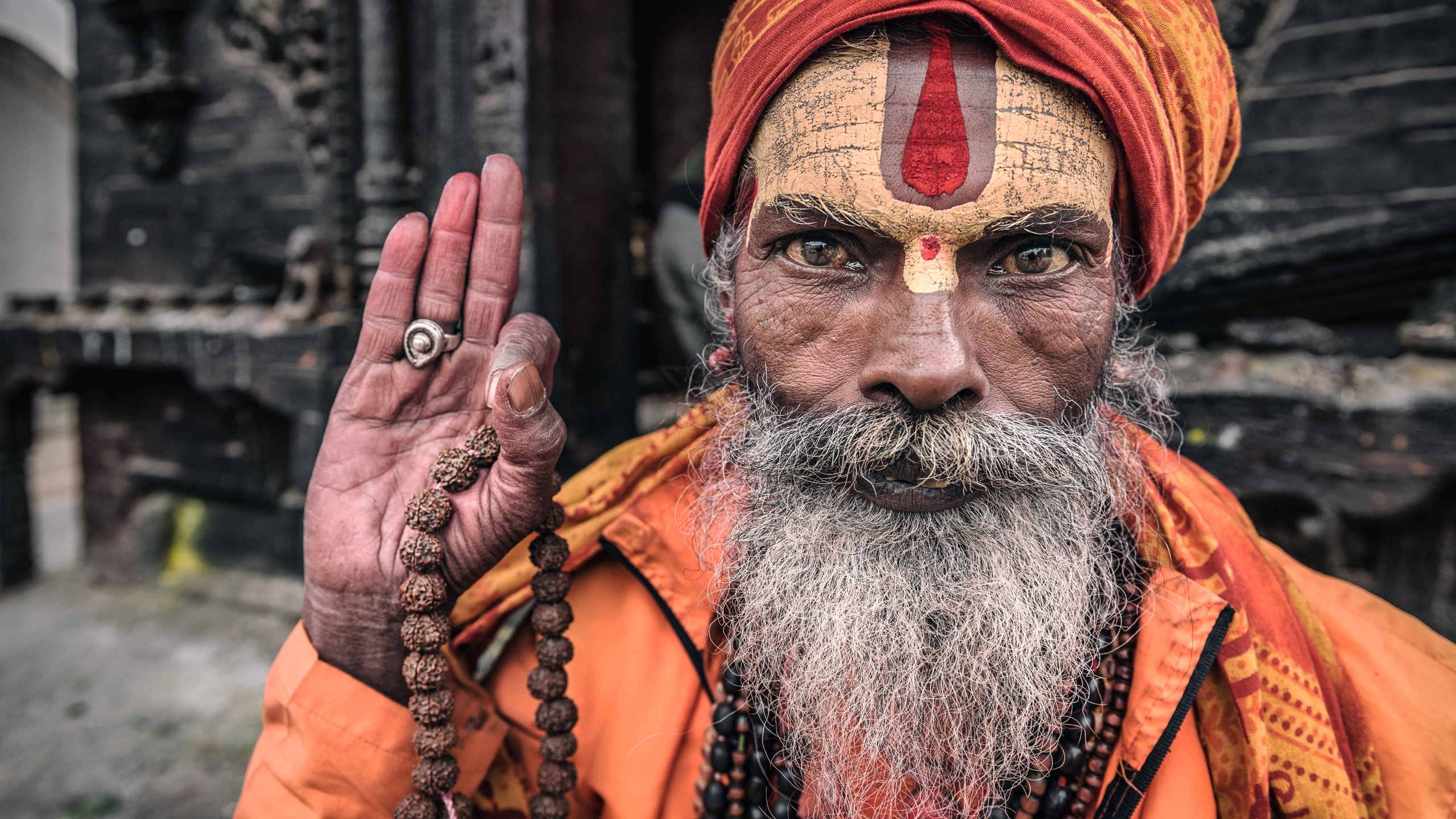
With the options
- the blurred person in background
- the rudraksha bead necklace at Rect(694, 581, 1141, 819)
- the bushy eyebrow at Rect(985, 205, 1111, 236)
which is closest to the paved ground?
the rudraksha bead necklace at Rect(694, 581, 1141, 819)

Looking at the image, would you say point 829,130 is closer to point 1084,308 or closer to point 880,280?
point 880,280

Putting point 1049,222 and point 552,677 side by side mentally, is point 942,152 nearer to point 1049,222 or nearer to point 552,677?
point 1049,222

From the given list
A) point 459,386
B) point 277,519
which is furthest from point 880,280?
point 277,519

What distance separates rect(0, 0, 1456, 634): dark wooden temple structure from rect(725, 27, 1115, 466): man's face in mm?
1813

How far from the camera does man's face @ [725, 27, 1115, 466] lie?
1196 millimetres

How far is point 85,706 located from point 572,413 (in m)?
2.61

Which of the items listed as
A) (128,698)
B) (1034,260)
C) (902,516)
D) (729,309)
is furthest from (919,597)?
(128,698)

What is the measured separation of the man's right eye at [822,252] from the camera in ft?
4.29

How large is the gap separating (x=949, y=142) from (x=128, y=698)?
426 centimetres

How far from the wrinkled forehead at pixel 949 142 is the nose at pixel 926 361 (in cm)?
13

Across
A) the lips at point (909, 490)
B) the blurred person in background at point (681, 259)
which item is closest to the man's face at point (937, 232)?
the lips at point (909, 490)

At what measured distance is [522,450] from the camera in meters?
1.23

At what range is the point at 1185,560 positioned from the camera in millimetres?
1370

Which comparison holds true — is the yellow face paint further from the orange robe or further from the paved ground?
the paved ground
